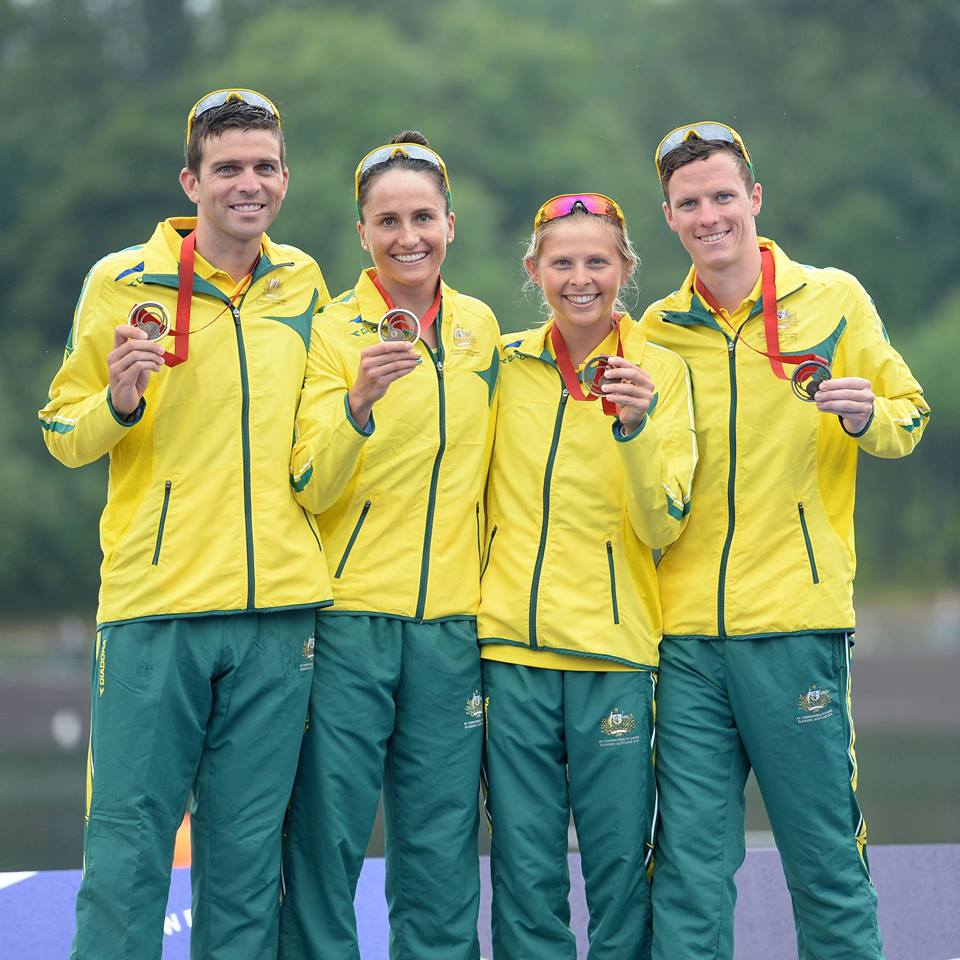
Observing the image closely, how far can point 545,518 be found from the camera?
3.00 metres

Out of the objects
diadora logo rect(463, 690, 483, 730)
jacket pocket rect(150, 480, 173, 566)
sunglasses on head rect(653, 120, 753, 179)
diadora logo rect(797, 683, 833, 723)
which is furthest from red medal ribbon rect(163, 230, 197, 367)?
diadora logo rect(797, 683, 833, 723)

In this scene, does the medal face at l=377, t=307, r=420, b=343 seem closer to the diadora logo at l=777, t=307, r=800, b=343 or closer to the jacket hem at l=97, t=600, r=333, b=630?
the jacket hem at l=97, t=600, r=333, b=630

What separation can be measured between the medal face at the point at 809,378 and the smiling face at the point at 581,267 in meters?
0.45

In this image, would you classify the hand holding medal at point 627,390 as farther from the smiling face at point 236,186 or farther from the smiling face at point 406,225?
the smiling face at point 236,186

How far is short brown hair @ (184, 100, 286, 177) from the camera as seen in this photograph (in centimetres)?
292

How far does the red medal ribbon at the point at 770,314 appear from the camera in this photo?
3000mm

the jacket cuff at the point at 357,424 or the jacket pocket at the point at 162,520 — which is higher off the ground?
the jacket cuff at the point at 357,424

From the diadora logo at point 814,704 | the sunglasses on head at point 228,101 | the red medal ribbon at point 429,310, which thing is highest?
the sunglasses on head at point 228,101

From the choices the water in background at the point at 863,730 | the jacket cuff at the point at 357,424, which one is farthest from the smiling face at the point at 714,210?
the water in background at the point at 863,730

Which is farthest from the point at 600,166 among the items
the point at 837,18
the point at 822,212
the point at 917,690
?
the point at 917,690

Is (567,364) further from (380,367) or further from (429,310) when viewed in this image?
(380,367)

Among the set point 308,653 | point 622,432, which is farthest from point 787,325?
point 308,653

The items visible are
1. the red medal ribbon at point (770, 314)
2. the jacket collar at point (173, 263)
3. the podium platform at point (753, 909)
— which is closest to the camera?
the jacket collar at point (173, 263)

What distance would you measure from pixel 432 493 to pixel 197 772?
767 millimetres
